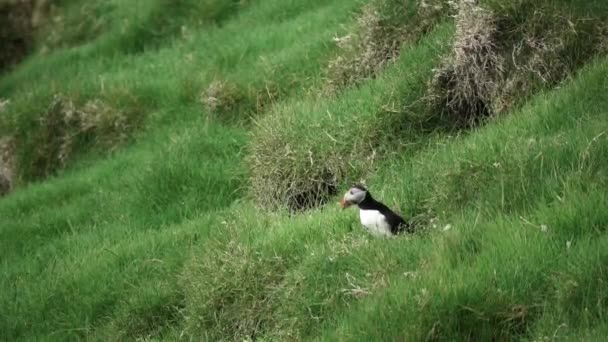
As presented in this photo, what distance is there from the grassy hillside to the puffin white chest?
0.13 meters

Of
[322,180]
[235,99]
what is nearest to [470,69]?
[322,180]

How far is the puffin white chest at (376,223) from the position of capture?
6.59 meters

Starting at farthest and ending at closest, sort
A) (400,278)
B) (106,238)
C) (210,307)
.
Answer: (106,238) < (210,307) < (400,278)

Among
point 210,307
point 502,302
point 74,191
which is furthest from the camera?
point 74,191

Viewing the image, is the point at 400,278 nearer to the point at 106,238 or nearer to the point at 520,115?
the point at 520,115

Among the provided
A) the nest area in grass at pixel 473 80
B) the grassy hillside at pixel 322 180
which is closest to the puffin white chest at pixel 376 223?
the grassy hillside at pixel 322 180

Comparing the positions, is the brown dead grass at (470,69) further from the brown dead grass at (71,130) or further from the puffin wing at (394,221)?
the brown dead grass at (71,130)

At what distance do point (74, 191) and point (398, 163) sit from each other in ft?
16.1

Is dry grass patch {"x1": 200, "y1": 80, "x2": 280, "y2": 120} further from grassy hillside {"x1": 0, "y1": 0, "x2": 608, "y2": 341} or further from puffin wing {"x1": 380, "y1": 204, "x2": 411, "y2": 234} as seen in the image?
puffin wing {"x1": 380, "y1": 204, "x2": 411, "y2": 234}

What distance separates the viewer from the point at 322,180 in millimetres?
8602

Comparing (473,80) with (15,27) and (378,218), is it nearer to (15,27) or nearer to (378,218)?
(378,218)

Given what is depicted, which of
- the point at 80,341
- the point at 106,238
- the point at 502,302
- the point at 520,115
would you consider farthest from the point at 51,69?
the point at 502,302

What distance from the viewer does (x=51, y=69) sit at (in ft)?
51.2

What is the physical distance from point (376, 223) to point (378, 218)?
39mm
